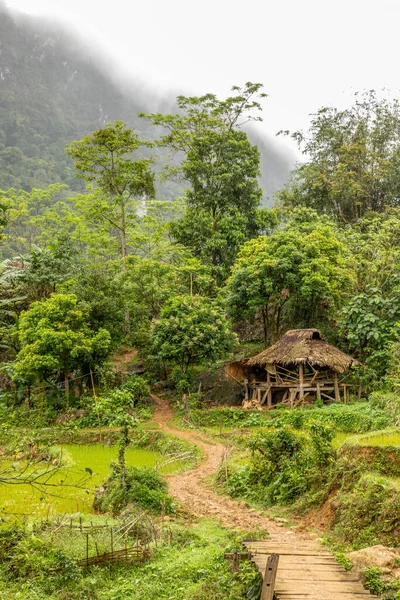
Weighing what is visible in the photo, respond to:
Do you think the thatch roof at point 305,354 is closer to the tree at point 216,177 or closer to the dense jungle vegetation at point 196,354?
the dense jungle vegetation at point 196,354

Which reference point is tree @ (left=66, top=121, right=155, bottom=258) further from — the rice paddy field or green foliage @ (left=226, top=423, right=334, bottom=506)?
green foliage @ (left=226, top=423, right=334, bottom=506)

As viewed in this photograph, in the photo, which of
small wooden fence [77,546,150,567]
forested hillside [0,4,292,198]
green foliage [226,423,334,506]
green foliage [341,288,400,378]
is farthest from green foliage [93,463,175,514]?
forested hillside [0,4,292,198]

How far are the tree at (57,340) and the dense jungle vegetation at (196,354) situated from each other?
3.3 inches

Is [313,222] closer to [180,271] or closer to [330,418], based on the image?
[180,271]

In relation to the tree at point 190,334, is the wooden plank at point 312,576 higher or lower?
lower

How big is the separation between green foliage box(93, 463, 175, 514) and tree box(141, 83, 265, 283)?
19069 mm

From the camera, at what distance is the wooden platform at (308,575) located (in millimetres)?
5672

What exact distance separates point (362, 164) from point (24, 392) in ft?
80.3

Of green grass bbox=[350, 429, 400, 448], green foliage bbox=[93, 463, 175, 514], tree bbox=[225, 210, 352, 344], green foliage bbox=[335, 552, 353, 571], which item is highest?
tree bbox=[225, 210, 352, 344]

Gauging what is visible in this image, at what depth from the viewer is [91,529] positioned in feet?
27.6

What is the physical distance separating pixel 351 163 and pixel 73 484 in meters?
27.7

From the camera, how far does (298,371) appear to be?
898 inches

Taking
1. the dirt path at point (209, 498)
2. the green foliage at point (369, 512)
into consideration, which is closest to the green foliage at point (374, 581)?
the green foliage at point (369, 512)

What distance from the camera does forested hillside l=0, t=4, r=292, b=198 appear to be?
214ft
